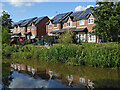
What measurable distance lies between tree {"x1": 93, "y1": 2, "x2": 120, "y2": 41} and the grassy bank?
807 cm

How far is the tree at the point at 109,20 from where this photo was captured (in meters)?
20.3

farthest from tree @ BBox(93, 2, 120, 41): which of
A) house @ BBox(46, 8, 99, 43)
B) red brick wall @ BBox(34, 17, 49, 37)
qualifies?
red brick wall @ BBox(34, 17, 49, 37)

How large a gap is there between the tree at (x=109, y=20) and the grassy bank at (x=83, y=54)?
807 cm

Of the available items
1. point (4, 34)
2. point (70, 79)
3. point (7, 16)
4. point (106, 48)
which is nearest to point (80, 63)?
point (106, 48)

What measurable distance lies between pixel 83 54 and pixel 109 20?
10.4 meters

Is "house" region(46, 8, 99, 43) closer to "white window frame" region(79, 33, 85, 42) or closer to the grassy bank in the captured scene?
"white window frame" region(79, 33, 85, 42)

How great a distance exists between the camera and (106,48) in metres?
11.4

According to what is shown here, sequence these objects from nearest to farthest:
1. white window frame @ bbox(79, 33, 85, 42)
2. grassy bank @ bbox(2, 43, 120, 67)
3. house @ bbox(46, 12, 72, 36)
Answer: grassy bank @ bbox(2, 43, 120, 67) < white window frame @ bbox(79, 33, 85, 42) < house @ bbox(46, 12, 72, 36)

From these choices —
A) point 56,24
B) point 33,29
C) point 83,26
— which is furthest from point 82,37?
point 33,29

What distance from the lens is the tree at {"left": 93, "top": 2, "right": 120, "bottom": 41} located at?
20.3m

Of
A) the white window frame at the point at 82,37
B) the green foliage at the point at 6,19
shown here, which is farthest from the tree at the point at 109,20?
the green foliage at the point at 6,19

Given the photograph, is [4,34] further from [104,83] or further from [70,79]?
[104,83]

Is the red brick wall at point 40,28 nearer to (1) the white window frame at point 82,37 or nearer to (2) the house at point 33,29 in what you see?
(2) the house at point 33,29

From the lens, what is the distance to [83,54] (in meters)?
12.6
